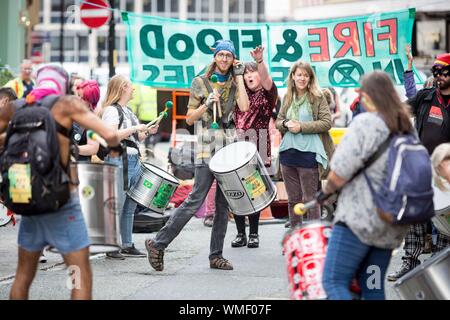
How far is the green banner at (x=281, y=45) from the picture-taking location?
1273cm

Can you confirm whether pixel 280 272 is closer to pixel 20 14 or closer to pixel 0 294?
pixel 0 294

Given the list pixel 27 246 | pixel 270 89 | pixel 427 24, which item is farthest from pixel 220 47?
pixel 427 24

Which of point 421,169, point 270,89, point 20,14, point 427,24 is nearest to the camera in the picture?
point 421,169

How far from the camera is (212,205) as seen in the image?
42.2ft

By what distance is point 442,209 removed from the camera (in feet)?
25.2

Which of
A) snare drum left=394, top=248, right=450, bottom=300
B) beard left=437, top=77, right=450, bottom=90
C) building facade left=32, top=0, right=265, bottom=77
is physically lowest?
snare drum left=394, top=248, right=450, bottom=300

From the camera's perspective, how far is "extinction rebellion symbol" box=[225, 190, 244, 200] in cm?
884

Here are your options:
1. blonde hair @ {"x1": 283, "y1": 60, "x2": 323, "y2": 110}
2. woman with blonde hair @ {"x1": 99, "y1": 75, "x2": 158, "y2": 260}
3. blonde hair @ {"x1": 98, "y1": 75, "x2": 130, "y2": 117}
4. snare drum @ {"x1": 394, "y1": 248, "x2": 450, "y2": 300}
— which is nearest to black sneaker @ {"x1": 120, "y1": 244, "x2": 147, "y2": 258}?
woman with blonde hair @ {"x1": 99, "y1": 75, "x2": 158, "y2": 260}

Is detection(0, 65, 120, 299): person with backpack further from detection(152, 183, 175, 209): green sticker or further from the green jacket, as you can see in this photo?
the green jacket

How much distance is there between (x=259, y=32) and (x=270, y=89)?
2.65m

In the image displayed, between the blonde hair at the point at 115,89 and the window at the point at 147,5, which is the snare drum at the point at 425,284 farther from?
the window at the point at 147,5

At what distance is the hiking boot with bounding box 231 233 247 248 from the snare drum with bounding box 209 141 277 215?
5.22 ft

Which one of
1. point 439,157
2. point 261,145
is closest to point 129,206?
point 261,145

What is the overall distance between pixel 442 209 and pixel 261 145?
339 centimetres
